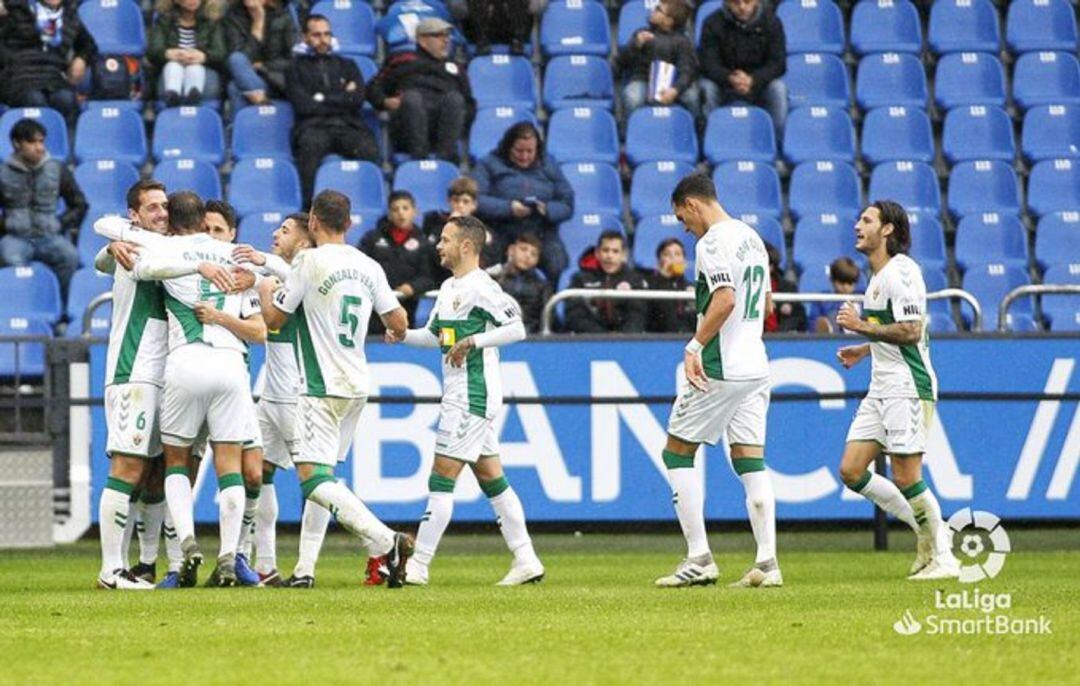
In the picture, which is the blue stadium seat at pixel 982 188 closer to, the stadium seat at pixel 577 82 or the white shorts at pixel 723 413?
the stadium seat at pixel 577 82

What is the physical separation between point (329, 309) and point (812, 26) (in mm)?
11159

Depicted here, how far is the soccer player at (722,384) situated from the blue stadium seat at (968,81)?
10.3m

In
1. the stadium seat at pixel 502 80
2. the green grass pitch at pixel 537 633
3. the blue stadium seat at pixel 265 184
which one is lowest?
the green grass pitch at pixel 537 633

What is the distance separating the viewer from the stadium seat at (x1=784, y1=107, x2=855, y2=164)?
2117 centimetres

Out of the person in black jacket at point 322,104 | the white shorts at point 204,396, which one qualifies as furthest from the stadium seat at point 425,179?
the white shorts at point 204,396

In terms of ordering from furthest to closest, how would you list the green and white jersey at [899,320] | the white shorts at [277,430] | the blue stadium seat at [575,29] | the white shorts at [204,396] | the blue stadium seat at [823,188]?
1. the blue stadium seat at [575,29]
2. the blue stadium seat at [823,188]
3. the white shorts at [277,430]
4. the green and white jersey at [899,320]
5. the white shorts at [204,396]

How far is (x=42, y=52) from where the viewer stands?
20500 millimetres

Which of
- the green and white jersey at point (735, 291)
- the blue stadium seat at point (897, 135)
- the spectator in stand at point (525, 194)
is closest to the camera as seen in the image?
the green and white jersey at point (735, 291)

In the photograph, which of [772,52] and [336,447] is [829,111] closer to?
[772,52]

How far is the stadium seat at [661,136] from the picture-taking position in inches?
826

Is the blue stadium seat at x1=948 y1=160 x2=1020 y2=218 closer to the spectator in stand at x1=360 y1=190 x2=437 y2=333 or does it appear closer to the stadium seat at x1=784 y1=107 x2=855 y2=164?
the stadium seat at x1=784 y1=107 x2=855 y2=164

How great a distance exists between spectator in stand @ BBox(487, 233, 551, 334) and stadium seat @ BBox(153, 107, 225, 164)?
12.7ft

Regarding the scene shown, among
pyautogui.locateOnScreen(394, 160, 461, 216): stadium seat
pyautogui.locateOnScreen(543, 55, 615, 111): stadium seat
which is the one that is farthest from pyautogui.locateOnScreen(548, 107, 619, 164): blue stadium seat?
pyautogui.locateOnScreen(394, 160, 461, 216): stadium seat

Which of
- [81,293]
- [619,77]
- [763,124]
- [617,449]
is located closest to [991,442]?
[617,449]
